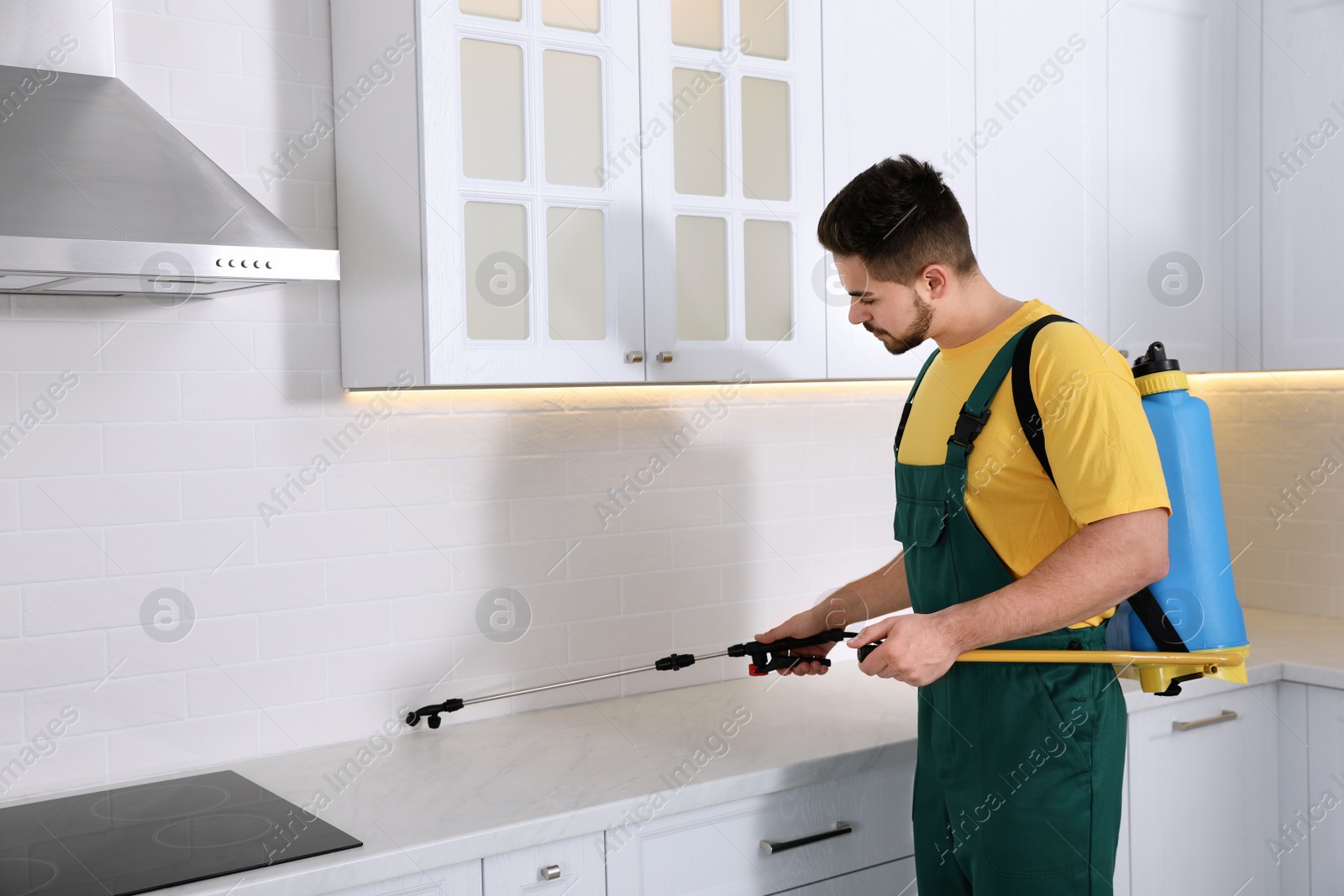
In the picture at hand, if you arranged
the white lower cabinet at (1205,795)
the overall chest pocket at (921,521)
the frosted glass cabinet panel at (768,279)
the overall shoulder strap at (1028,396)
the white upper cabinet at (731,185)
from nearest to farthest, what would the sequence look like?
the overall shoulder strap at (1028,396) → the overall chest pocket at (921,521) → the white upper cabinet at (731,185) → the frosted glass cabinet panel at (768,279) → the white lower cabinet at (1205,795)

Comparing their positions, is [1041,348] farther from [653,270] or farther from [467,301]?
[467,301]

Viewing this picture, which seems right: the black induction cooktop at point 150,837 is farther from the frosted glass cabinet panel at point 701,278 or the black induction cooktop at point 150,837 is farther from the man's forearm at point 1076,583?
the frosted glass cabinet panel at point 701,278

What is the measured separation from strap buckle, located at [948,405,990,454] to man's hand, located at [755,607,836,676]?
1.36 ft

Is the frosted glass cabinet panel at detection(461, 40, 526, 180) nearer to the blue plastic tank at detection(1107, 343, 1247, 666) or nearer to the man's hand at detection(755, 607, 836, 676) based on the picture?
the man's hand at detection(755, 607, 836, 676)

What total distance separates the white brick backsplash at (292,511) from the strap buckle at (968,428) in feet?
2.81

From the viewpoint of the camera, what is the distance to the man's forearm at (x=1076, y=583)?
1473mm

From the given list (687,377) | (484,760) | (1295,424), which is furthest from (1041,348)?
(1295,424)

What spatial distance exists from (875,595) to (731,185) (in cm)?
75

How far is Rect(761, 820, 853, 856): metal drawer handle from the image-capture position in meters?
1.81

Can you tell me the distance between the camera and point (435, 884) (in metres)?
1.56

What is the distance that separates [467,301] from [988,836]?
1.07 metres

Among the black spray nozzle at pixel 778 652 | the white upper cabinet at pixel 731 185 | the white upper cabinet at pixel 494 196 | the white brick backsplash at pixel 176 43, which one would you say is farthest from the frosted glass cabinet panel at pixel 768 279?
the white brick backsplash at pixel 176 43

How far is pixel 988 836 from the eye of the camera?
1.59 metres

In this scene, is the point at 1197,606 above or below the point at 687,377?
below
